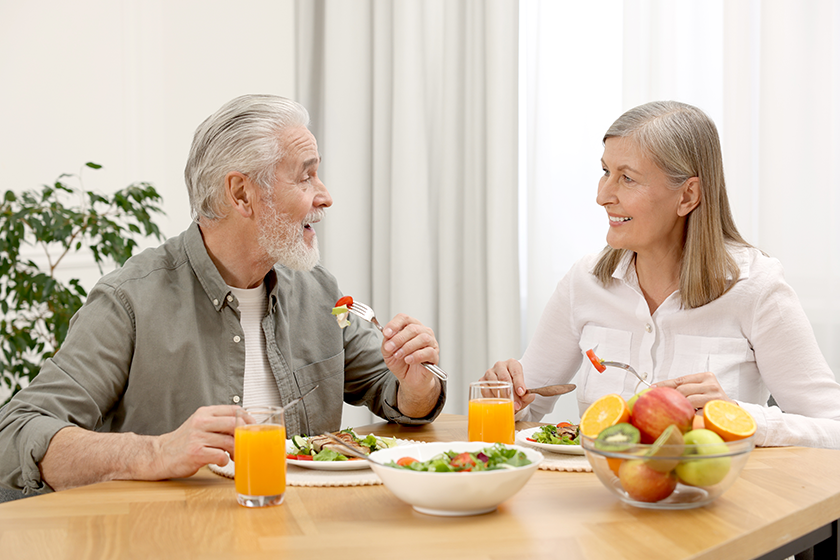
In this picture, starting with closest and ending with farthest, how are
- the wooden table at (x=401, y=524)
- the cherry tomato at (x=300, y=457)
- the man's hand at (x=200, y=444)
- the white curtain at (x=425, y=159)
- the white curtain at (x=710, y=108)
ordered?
1. the wooden table at (x=401, y=524)
2. the man's hand at (x=200, y=444)
3. the cherry tomato at (x=300, y=457)
4. the white curtain at (x=710, y=108)
5. the white curtain at (x=425, y=159)

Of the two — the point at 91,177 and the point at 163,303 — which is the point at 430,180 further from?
the point at 163,303

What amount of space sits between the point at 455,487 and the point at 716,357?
1.00 metres

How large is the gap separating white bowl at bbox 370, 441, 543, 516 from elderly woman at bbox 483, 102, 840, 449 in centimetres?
68

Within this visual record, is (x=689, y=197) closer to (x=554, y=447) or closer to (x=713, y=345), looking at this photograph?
(x=713, y=345)

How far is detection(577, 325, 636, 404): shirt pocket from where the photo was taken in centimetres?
193

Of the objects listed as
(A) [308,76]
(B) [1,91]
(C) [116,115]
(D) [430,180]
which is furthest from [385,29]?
(B) [1,91]

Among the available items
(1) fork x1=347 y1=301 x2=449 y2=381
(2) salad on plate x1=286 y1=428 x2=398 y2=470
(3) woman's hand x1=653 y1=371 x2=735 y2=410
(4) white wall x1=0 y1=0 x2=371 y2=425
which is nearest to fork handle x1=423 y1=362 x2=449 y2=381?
(1) fork x1=347 y1=301 x2=449 y2=381

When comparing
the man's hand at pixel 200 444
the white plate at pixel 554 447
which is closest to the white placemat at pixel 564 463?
the white plate at pixel 554 447

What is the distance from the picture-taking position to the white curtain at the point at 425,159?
10.3 feet

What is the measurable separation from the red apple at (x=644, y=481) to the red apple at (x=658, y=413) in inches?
1.9

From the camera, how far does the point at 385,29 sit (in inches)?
139

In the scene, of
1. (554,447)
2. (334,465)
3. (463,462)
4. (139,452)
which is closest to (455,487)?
(463,462)

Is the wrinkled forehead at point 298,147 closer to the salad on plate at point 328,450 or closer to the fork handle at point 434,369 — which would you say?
the fork handle at point 434,369

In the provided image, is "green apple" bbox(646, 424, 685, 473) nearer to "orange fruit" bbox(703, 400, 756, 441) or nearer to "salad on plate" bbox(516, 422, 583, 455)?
"orange fruit" bbox(703, 400, 756, 441)
